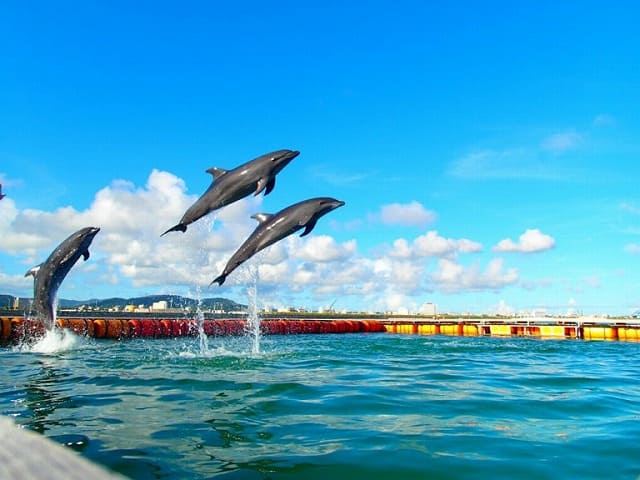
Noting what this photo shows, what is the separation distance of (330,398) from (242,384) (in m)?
2.56

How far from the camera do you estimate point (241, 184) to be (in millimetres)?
12438

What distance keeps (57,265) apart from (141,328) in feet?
59.2

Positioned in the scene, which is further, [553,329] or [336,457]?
[553,329]

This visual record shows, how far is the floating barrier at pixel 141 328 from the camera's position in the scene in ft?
87.8

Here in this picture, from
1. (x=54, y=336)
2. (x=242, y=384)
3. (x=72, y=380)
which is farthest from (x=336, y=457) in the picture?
(x=54, y=336)

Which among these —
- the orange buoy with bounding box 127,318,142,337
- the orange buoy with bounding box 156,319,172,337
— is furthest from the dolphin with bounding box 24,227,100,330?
the orange buoy with bounding box 156,319,172,337

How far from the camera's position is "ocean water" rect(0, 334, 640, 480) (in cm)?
566

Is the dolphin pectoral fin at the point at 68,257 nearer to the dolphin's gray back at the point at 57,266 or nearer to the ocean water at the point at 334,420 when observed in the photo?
the dolphin's gray back at the point at 57,266

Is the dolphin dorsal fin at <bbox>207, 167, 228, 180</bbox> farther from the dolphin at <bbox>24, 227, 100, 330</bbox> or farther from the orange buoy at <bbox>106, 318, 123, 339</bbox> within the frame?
the orange buoy at <bbox>106, 318, 123, 339</bbox>

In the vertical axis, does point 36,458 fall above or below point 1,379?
above

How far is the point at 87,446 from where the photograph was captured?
6.20 m

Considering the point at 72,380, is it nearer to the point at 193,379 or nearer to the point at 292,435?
the point at 193,379

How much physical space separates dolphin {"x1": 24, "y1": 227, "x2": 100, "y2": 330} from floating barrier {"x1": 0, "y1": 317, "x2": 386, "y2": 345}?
9241 mm

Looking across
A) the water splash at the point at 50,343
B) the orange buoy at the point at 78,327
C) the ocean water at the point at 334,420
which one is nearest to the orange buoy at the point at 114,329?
the orange buoy at the point at 78,327
